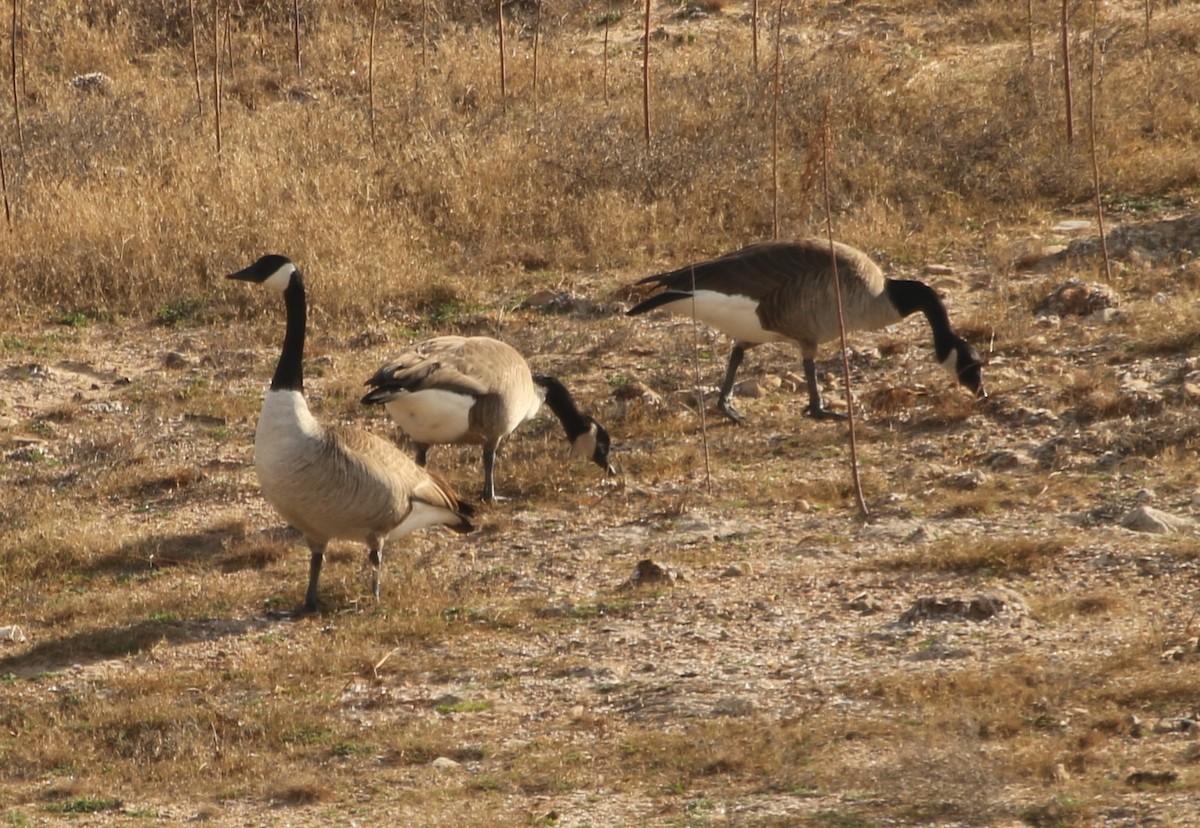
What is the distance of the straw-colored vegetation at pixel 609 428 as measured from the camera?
584 cm

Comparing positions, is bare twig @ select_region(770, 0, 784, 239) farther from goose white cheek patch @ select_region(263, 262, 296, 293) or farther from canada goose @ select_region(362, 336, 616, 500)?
goose white cheek patch @ select_region(263, 262, 296, 293)

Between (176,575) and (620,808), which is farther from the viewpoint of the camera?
(176,575)

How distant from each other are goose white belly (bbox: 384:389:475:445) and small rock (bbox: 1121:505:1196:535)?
3.47 meters

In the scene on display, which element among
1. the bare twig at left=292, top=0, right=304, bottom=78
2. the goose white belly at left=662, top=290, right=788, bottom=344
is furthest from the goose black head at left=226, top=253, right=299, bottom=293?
the bare twig at left=292, top=0, right=304, bottom=78

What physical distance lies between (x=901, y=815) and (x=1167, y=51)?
43.2 feet

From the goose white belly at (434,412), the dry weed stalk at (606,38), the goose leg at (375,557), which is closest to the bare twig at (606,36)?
the dry weed stalk at (606,38)

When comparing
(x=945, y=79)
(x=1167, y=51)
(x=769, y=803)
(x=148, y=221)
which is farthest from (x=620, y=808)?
(x=1167, y=51)

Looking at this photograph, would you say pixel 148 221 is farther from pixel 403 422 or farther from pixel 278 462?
pixel 278 462

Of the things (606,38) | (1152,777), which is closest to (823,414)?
(1152,777)

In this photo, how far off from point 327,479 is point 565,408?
2713 millimetres

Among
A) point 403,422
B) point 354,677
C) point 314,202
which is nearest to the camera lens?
point 354,677

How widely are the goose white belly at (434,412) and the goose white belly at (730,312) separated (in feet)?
6.43

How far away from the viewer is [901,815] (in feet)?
16.8

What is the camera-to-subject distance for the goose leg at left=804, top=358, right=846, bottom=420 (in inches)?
400
